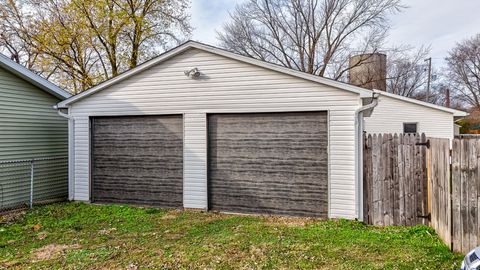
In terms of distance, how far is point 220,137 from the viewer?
7.59 m

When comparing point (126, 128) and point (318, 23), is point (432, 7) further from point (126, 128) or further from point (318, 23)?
point (126, 128)

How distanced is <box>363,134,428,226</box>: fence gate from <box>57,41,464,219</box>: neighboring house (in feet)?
0.78

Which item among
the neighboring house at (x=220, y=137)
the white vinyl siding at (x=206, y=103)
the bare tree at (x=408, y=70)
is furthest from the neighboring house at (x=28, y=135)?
the bare tree at (x=408, y=70)

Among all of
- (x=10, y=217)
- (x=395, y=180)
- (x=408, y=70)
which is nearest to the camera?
(x=395, y=180)

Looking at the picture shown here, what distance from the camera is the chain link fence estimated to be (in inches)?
329

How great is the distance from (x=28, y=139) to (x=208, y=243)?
676 centimetres

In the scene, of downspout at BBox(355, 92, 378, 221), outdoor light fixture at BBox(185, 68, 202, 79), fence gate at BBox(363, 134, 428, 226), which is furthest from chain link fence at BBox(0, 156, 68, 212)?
fence gate at BBox(363, 134, 428, 226)

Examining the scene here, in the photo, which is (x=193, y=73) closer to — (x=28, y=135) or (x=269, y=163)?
(x=269, y=163)

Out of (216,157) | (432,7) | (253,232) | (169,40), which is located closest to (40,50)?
(169,40)

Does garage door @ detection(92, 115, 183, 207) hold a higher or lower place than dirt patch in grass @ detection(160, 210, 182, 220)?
higher

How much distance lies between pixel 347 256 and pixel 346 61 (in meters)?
21.1

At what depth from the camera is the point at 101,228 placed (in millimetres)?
6359

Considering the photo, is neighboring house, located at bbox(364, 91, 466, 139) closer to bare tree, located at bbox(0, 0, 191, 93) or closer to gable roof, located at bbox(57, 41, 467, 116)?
gable roof, located at bbox(57, 41, 467, 116)

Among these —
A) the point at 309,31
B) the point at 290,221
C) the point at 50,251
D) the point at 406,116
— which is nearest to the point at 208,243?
the point at 290,221
